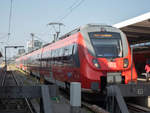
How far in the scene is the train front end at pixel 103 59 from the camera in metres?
9.15

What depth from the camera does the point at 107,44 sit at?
9.90 metres

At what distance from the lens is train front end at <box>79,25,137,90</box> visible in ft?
30.0

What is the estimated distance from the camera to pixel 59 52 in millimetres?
12742

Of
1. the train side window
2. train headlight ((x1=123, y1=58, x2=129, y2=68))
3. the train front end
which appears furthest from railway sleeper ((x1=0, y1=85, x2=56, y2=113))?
train headlight ((x1=123, y1=58, x2=129, y2=68))

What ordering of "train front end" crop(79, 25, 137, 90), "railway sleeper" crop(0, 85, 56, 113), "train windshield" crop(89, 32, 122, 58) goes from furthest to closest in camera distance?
1. "train windshield" crop(89, 32, 122, 58)
2. "train front end" crop(79, 25, 137, 90)
3. "railway sleeper" crop(0, 85, 56, 113)

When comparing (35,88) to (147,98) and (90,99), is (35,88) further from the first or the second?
(147,98)

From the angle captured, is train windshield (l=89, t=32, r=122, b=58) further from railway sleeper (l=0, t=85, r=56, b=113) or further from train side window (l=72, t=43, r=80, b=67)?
railway sleeper (l=0, t=85, r=56, b=113)

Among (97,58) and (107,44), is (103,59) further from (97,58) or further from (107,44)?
(107,44)

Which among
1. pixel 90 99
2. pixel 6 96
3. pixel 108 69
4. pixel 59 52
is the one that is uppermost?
pixel 59 52

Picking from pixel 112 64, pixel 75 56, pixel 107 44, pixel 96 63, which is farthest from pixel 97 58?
pixel 75 56

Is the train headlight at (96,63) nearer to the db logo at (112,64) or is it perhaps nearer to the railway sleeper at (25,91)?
the db logo at (112,64)

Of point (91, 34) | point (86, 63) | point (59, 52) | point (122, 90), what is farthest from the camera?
point (59, 52)

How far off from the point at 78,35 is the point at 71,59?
1.13m

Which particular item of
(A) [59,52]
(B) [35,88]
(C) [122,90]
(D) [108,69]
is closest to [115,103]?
(C) [122,90]
